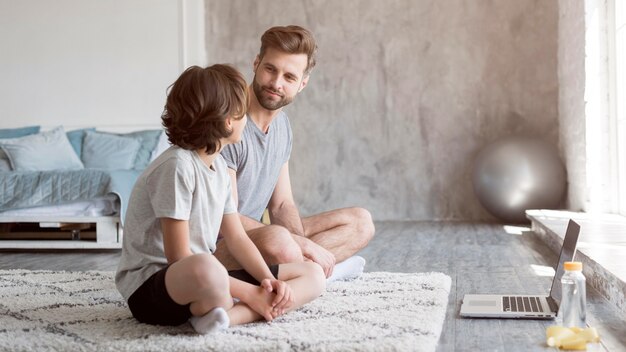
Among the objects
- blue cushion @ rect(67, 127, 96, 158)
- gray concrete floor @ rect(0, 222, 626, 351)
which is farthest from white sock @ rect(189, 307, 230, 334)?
blue cushion @ rect(67, 127, 96, 158)

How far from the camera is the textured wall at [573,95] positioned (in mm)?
5199

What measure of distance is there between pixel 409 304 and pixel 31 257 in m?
2.62

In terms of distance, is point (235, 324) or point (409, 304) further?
point (409, 304)

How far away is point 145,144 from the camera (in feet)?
19.3

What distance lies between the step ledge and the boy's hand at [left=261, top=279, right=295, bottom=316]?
1.00 metres

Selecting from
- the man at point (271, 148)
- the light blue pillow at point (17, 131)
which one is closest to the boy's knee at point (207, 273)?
the man at point (271, 148)

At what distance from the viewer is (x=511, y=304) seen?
2.49 metres

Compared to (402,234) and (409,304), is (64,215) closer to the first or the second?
(402,234)

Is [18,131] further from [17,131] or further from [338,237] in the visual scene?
[338,237]

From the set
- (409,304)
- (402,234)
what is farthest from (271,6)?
(409,304)

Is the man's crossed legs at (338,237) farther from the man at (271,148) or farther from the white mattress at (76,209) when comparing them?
the white mattress at (76,209)

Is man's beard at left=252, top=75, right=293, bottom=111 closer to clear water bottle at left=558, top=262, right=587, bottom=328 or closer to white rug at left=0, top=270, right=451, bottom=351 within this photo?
white rug at left=0, top=270, right=451, bottom=351

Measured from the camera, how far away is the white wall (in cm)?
661

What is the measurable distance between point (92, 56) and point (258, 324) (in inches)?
196
